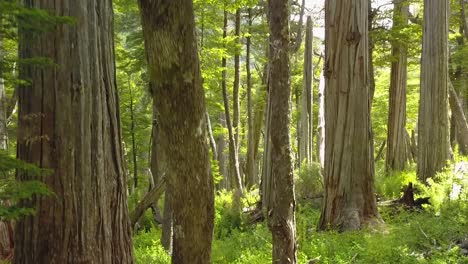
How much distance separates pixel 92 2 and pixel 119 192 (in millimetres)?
1461

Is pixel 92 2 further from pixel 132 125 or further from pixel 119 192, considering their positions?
pixel 132 125

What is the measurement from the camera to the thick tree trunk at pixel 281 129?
541 cm

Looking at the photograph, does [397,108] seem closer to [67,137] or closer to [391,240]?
[391,240]

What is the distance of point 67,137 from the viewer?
11.0ft

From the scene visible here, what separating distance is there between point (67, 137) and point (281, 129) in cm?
274

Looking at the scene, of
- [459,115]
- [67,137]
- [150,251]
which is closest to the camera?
[67,137]

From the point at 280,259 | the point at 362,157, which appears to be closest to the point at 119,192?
the point at 280,259

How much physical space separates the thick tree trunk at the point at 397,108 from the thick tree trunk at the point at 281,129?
33.5ft

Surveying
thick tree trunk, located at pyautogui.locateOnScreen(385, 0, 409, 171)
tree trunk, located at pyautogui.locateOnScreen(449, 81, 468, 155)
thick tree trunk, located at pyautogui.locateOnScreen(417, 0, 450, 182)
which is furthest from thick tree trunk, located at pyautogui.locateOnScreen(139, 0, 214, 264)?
tree trunk, located at pyautogui.locateOnScreen(449, 81, 468, 155)

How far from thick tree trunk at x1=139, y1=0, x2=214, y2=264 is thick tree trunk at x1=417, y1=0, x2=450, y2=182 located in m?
8.31

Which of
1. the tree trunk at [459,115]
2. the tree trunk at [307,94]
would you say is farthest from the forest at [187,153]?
the tree trunk at [307,94]

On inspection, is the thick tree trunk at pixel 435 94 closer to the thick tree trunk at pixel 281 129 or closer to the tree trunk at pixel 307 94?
the thick tree trunk at pixel 281 129

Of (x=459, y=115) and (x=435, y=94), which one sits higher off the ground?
(x=435, y=94)

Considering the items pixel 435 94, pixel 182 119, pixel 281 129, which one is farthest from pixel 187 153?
pixel 435 94
